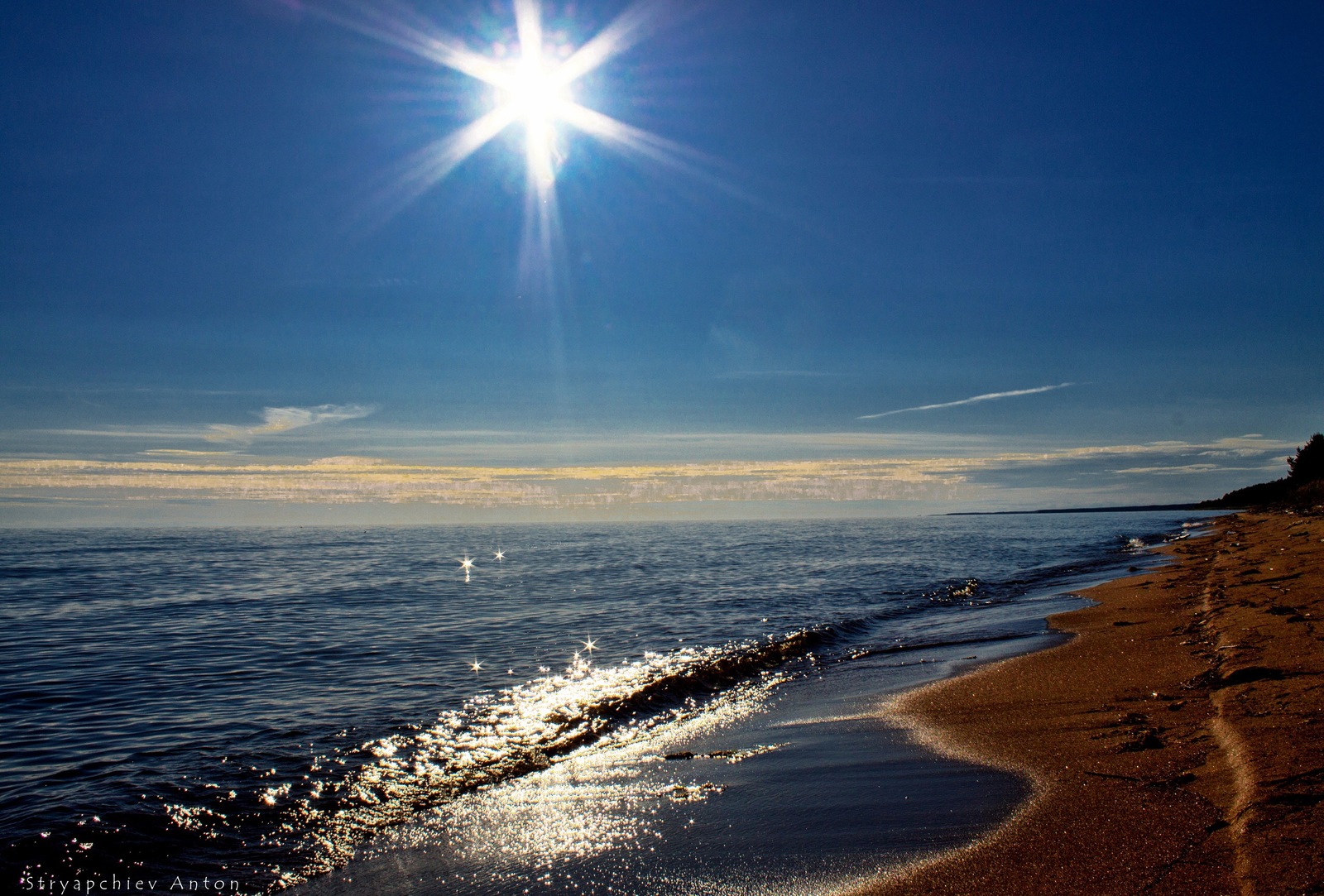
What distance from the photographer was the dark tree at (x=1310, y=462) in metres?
77.1

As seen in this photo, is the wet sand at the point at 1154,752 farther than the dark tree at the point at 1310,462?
No

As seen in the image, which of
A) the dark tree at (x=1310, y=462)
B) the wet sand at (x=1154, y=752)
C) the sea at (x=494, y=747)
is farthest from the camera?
the dark tree at (x=1310, y=462)

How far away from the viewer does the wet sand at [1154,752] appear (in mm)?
4516

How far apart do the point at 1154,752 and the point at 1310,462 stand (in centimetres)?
10023

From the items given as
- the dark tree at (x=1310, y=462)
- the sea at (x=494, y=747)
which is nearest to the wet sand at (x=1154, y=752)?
the sea at (x=494, y=747)

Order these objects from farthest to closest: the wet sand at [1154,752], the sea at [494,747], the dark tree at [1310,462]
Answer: the dark tree at [1310,462] < the sea at [494,747] < the wet sand at [1154,752]

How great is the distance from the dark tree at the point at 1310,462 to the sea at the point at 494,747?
82.4m

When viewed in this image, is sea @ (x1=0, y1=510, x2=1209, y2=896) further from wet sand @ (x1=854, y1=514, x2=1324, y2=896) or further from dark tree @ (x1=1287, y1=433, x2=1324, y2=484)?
dark tree @ (x1=1287, y1=433, x2=1324, y2=484)

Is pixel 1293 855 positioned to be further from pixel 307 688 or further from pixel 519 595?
pixel 519 595

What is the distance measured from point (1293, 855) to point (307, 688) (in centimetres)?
1327

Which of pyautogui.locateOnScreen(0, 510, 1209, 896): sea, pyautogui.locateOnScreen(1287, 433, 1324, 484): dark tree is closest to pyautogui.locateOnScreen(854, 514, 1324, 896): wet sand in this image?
pyautogui.locateOnScreen(0, 510, 1209, 896): sea

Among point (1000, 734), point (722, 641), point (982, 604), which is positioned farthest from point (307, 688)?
point (982, 604)

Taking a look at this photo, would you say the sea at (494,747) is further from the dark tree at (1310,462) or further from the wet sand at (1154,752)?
the dark tree at (1310,462)

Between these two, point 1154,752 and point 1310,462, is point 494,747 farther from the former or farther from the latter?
point 1310,462
